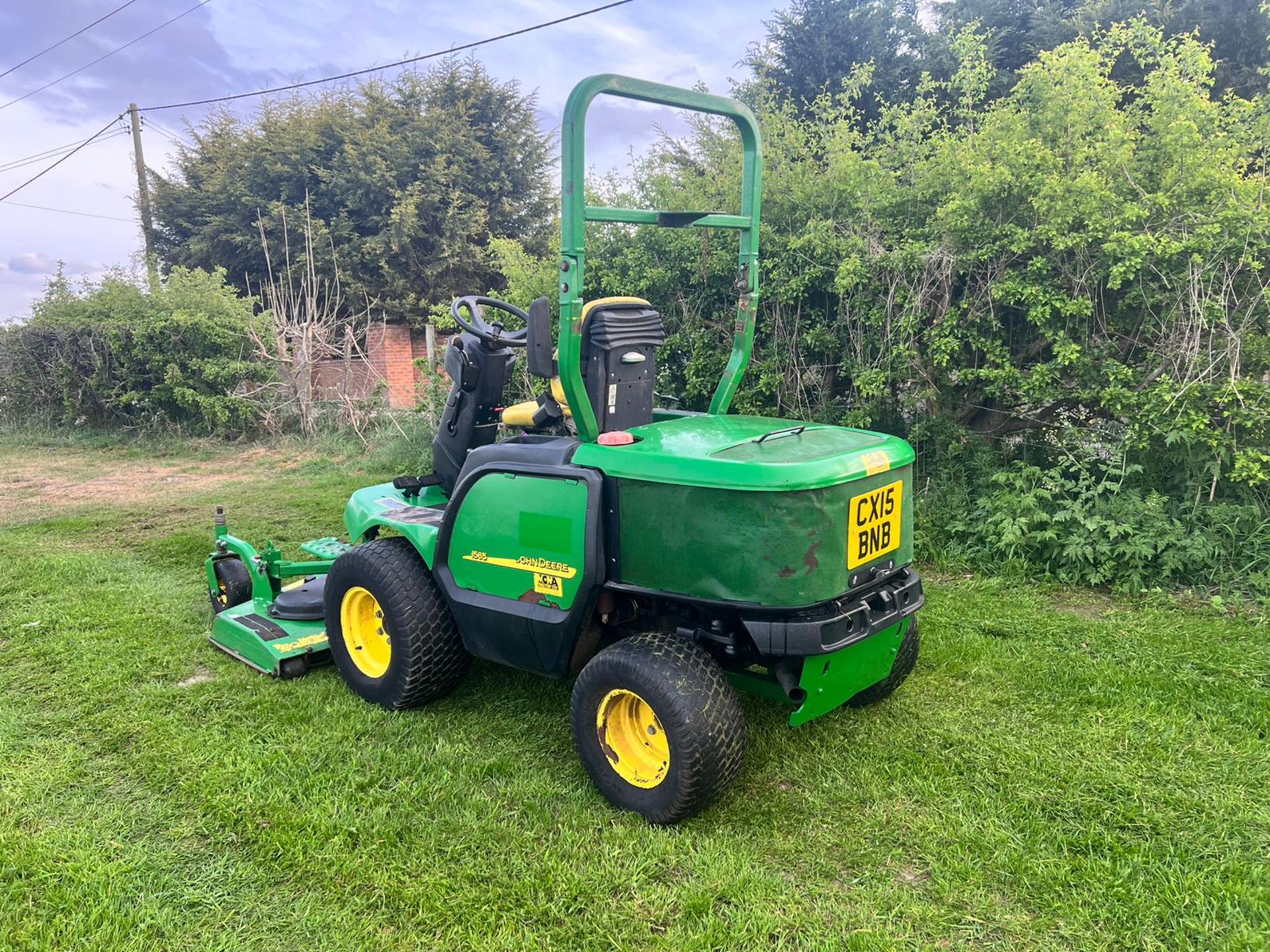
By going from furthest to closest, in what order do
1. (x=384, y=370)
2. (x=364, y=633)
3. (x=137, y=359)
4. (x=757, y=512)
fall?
(x=384, y=370) → (x=137, y=359) → (x=364, y=633) → (x=757, y=512)

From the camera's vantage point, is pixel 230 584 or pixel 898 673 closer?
pixel 898 673

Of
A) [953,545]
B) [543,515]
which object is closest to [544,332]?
[543,515]

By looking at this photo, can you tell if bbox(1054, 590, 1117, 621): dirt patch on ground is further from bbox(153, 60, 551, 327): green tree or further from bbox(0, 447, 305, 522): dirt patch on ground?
bbox(153, 60, 551, 327): green tree

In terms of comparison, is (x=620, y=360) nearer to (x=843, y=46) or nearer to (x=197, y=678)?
(x=197, y=678)

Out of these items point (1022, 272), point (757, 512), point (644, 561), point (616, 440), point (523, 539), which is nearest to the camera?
point (757, 512)

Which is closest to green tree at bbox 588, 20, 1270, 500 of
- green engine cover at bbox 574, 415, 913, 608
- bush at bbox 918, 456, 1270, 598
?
bush at bbox 918, 456, 1270, 598

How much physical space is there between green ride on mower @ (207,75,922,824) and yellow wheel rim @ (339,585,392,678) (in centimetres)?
1

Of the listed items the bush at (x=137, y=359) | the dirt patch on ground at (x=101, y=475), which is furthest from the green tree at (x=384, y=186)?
the dirt patch on ground at (x=101, y=475)

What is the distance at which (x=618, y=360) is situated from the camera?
3.36m

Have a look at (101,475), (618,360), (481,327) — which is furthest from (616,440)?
(101,475)

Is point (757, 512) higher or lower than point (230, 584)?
higher

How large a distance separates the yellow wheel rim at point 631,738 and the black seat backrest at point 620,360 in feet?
3.46

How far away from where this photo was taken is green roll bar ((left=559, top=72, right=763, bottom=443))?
290cm

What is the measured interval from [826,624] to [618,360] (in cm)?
128
